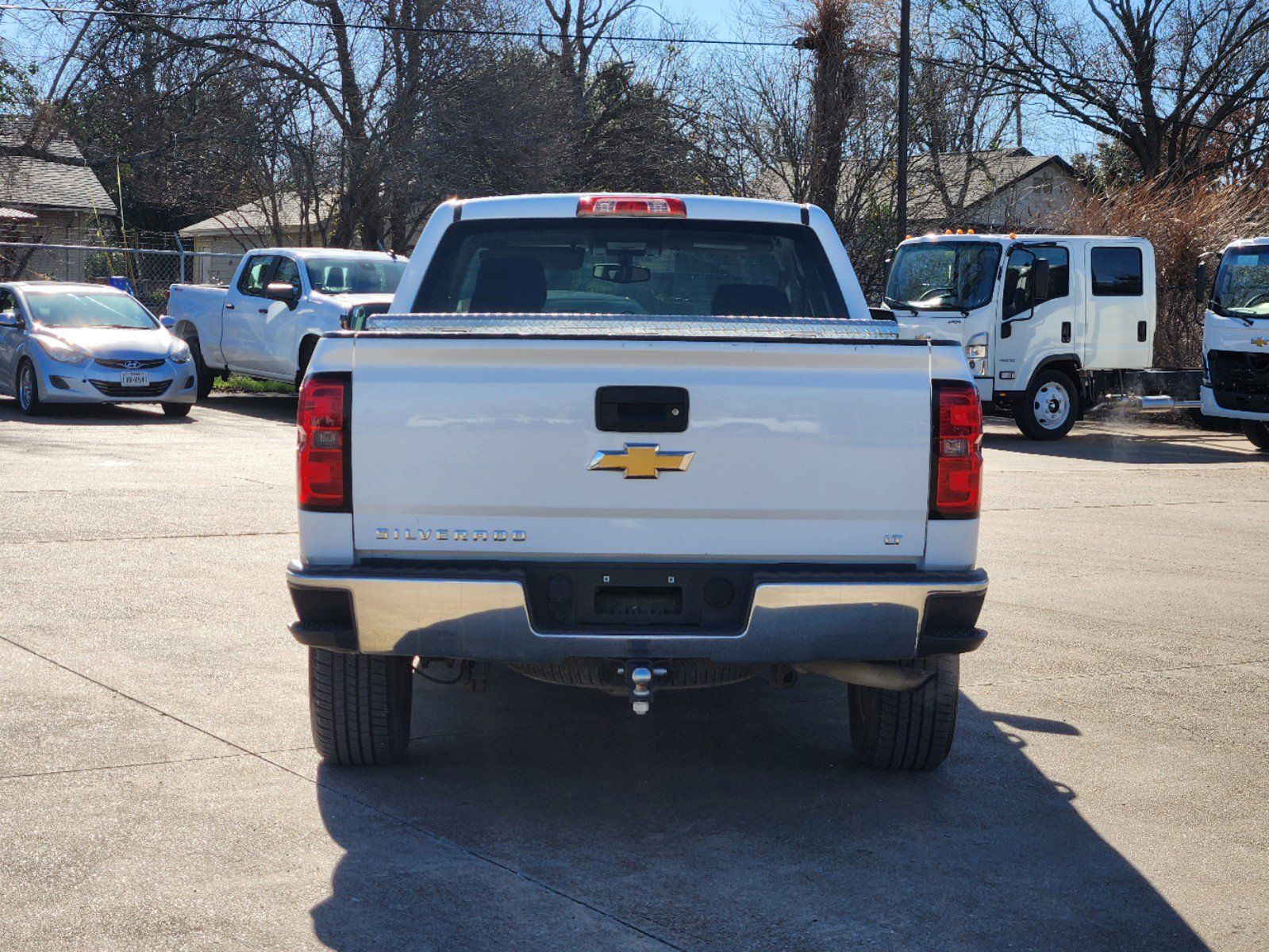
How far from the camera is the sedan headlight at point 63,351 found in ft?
56.3

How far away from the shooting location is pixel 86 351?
56.4ft

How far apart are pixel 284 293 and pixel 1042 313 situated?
29.7ft

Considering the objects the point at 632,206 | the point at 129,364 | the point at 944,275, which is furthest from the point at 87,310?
the point at 632,206

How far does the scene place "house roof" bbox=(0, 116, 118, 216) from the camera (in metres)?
27.9

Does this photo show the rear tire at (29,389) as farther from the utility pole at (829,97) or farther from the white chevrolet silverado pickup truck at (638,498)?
the utility pole at (829,97)

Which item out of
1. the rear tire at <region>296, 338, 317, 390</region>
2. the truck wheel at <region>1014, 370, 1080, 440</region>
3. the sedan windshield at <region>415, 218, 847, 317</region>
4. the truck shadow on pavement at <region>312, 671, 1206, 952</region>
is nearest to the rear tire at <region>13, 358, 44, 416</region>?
the rear tire at <region>296, 338, 317, 390</region>

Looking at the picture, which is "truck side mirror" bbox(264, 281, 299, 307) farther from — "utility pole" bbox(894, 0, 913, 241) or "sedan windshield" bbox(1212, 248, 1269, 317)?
"sedan windshield" bbox(1212, 248, 1269, 317)

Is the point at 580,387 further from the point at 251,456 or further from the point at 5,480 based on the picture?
the point at 251,456

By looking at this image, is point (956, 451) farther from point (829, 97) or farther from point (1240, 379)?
point (829, 97)

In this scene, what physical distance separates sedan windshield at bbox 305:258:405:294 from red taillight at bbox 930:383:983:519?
15.1 meters

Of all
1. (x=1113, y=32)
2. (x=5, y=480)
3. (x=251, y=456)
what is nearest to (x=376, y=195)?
(x=251, y=456)

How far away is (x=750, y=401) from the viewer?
167 inches

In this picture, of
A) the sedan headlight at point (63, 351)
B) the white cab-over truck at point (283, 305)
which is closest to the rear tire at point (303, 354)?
the white cab-over truck at point (283, 305)

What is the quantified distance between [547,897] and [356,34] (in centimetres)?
2475
